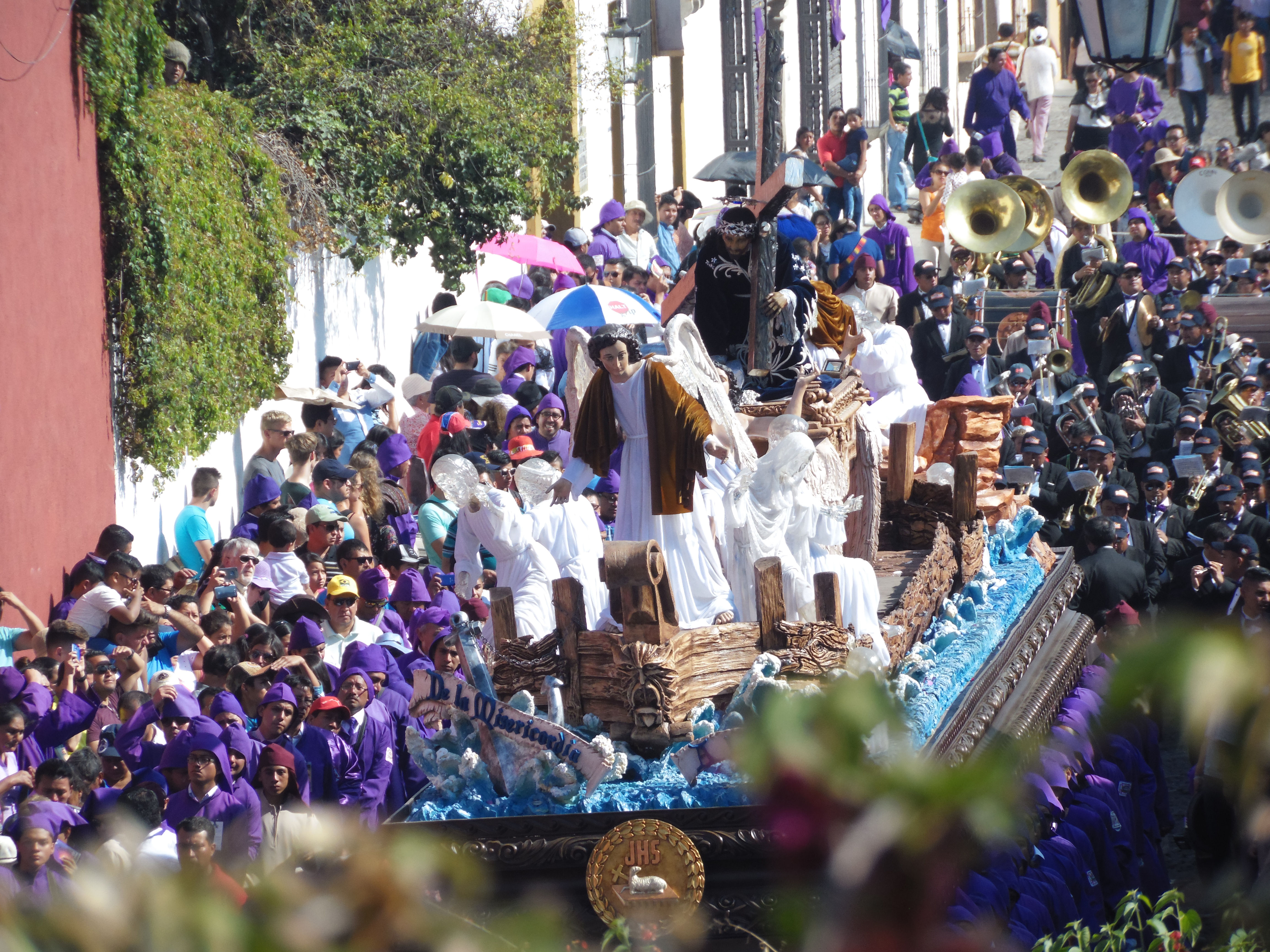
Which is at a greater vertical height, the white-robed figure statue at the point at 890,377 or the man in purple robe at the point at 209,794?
the white-robed figure statue at the point at 890,377

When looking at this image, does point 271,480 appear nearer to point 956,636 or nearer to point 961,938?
point 956,636

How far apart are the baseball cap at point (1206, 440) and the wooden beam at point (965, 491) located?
315cm

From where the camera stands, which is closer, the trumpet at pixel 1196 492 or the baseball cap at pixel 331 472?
the baseball cap at pixel 331 472

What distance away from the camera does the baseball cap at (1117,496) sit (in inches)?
473

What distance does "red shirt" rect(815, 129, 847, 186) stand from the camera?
19891 mm

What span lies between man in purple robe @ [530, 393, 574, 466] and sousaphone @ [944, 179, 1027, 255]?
7.99 m

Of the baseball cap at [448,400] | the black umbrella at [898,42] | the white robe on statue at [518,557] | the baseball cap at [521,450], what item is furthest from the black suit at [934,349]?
the black umbrella at [898,42]

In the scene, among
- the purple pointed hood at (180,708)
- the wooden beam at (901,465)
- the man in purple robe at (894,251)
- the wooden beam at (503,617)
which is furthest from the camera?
the man in purple robe at (894,251)

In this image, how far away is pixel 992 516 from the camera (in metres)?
11.8

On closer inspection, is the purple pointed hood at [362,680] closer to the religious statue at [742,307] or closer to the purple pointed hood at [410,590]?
the purple pointed hood at [410,590]

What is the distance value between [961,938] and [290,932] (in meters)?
0.40

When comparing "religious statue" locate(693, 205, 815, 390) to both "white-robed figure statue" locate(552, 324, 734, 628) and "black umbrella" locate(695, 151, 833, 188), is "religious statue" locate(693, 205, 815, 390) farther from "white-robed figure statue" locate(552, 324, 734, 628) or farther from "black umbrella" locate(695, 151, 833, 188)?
"black umbrella" locate(695, 151, 833, 188)

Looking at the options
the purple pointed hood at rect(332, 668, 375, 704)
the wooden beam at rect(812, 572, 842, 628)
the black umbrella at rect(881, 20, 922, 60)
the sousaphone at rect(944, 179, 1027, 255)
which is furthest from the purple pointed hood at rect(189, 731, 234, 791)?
the black umbrella at rect(881, 20, 922, 60)

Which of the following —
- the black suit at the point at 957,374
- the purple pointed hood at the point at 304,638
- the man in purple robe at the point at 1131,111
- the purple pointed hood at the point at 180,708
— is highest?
the man in purple robe at the point at 1131,111
